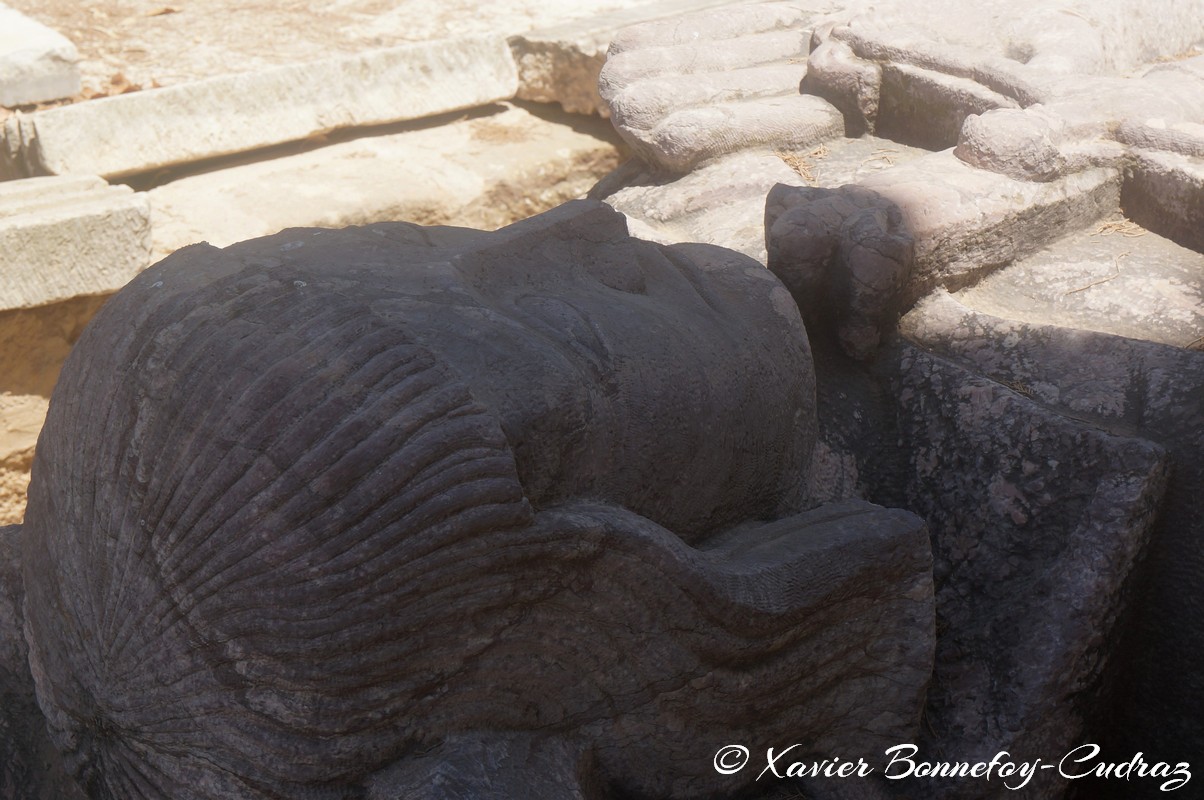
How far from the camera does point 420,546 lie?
1.31m

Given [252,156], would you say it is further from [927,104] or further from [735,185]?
[927,104]

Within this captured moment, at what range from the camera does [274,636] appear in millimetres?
1287

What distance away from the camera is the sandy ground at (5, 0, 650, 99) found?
4355 millimetres

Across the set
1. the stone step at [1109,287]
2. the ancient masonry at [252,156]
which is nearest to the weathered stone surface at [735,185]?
the stone step at [1109,287]

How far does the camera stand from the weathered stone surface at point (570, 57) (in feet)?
13.4

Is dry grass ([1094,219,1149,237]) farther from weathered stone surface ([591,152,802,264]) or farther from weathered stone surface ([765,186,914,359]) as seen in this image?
weathered stone surface ([591,152,802,264])

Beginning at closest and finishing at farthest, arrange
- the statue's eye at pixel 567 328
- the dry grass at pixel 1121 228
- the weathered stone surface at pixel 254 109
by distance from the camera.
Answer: the statue's eye at pixel 567 328
the dry grass at pixel 1121 228
the weathered stone surface at pixel 254 109

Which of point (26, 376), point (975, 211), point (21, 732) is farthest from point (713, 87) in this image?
point (21, 732)

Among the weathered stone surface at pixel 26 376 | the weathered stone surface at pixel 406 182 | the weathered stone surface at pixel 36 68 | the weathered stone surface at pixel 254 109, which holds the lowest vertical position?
the weathered stone surface at pixel 26 376

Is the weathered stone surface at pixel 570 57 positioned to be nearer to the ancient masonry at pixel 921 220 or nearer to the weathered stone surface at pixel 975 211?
the ancient masonry at pixel 921 220

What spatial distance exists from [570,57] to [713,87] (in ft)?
3.38

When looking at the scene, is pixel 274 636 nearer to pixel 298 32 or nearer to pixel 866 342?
pixel 866 342

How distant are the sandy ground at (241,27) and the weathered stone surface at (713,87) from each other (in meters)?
1.18

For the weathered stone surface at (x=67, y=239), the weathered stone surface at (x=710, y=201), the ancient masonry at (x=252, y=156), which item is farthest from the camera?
the ancient masonry at (x=252, y=156)
